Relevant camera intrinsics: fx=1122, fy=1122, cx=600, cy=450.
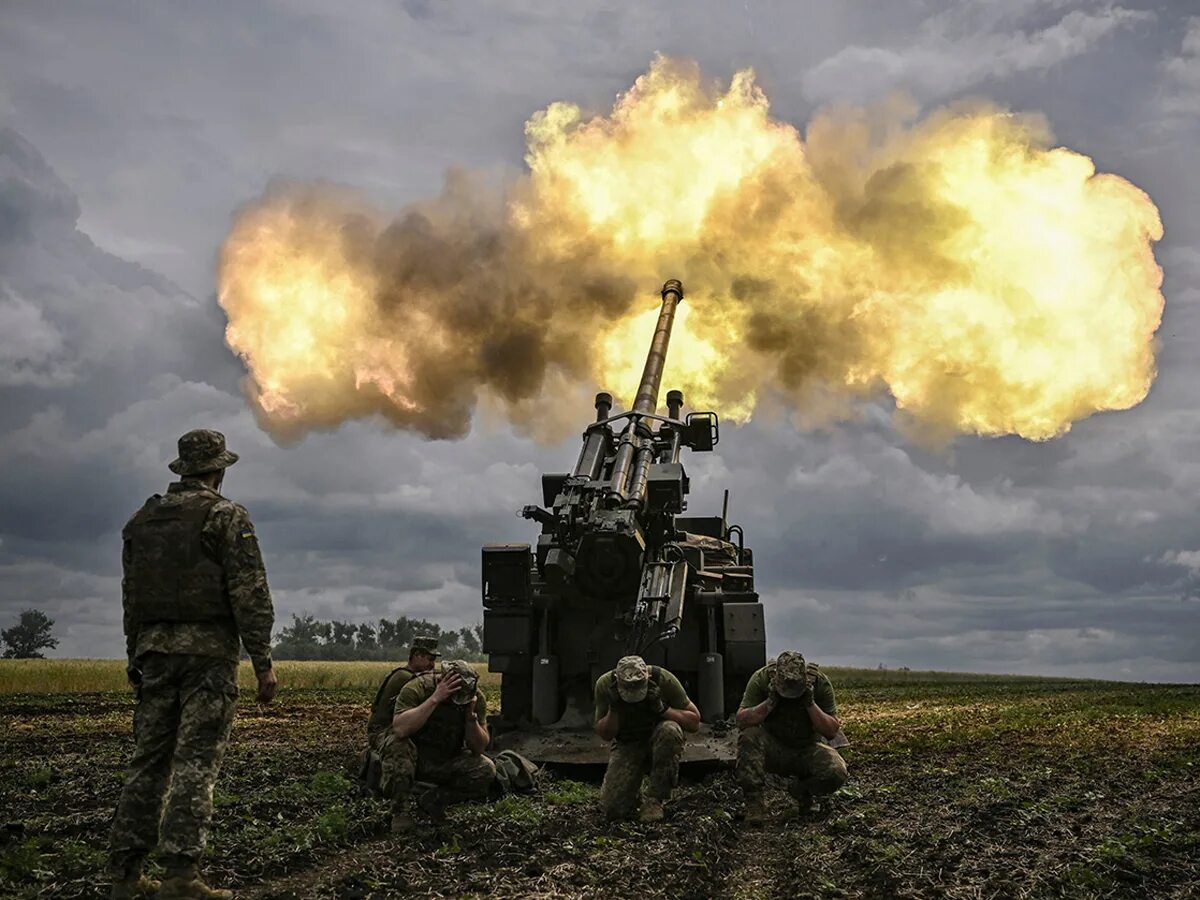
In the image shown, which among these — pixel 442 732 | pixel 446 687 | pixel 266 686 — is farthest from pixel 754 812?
pixel 266 686

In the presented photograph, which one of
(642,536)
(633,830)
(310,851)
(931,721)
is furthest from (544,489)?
(931,721)

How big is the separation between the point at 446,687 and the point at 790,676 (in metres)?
3.01

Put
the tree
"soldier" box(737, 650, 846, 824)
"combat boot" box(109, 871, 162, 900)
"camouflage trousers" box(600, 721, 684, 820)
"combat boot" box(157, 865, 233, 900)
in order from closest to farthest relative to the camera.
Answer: "combat boot" box(157, 865, 233, 900)
"combat boot" box(109, 871, 162, 900)
"camouflage trousers" box(600, 721, 684, 820)
"soldier" box(737, 650, 846, 824)
the tree

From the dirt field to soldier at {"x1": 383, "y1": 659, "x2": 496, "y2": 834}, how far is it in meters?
0.25

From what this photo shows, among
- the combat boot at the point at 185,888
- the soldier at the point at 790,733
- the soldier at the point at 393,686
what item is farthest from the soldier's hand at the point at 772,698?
the combat boot at the point at 185,888

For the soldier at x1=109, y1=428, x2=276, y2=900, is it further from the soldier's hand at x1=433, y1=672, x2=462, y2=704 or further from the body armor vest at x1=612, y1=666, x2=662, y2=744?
the body armor vest at x1=612, y1=666, x2=662, y2=744

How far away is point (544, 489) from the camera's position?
1496cm

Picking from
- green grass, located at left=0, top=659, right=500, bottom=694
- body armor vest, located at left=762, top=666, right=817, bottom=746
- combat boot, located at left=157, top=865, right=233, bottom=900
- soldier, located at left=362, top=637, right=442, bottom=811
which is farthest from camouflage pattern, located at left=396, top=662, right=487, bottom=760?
green grass, located at left=0, top=659, right=500, bottom=694

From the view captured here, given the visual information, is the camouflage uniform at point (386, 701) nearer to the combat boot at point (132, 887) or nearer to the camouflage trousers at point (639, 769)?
the camouflage trousers at point (639, 769)

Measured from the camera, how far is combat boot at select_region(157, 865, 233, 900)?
6203mm

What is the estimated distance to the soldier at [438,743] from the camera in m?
8.75

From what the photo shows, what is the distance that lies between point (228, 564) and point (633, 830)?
13.3 feet

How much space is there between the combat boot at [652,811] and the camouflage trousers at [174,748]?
154 inches

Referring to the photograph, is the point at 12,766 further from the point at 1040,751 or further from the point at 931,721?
the point at 931,721
